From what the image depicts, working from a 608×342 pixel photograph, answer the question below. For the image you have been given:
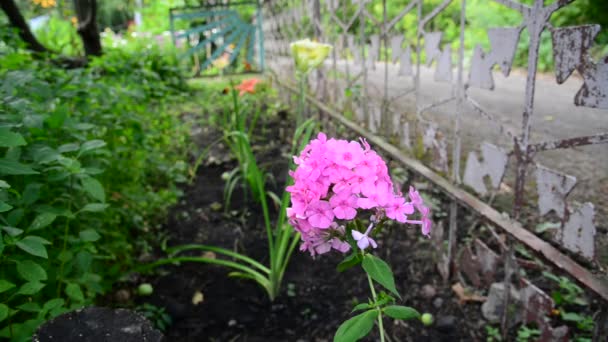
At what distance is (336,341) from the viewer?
905mm

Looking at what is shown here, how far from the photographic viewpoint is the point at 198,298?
2061mm

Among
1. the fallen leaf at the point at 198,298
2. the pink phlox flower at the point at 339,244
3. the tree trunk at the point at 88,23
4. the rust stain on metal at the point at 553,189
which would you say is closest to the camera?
the pink phlox flower at the point at 339,244

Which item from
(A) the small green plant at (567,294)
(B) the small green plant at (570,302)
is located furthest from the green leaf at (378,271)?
(A) the small green plant at (567,294)

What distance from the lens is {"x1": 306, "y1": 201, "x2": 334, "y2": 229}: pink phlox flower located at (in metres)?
0.88

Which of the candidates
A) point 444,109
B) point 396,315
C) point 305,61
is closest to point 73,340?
point 396,315

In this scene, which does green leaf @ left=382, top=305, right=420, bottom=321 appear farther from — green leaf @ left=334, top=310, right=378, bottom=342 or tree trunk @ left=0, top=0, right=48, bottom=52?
tree trunk @ left=0, top=0, right=48, bottom=52

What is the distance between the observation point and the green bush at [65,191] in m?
1.19

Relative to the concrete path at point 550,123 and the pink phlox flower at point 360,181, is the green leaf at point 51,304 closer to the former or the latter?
the pink phlox flower at point 360,181

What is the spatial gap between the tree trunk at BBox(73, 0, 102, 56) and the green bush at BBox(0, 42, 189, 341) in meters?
1.73

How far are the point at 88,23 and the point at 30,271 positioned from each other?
167 inches

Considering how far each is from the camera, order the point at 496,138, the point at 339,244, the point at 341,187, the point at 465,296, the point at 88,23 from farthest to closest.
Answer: the point at 88,23 < the point at 496,138 < the point at 465,296 < the point at 339,244 < the point at 341,187

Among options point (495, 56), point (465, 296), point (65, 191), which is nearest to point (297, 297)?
point (465, 296)

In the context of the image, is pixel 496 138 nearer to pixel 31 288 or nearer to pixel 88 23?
pixel 31 288

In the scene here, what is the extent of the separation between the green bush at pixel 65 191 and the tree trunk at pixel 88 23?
173 cm
